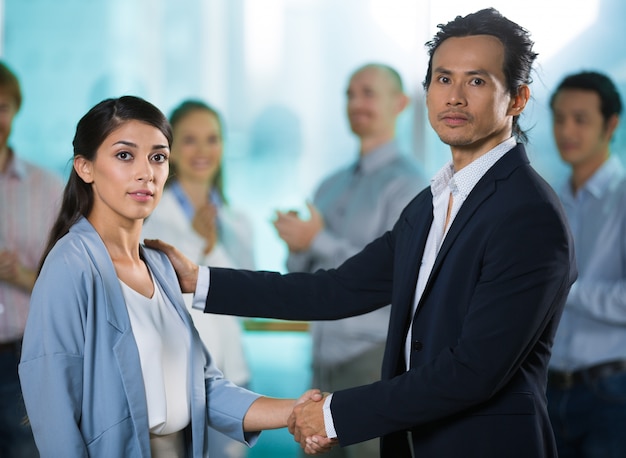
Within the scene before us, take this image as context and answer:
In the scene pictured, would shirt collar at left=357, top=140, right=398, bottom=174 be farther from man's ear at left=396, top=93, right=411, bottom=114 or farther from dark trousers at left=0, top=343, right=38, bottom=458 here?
dark trousers at left=0, top=343, right=38, bottom=458

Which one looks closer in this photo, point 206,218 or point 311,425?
point 311,425

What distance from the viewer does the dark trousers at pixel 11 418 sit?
3354mm

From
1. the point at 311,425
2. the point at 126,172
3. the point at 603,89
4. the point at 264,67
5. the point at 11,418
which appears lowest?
the point at 11,418

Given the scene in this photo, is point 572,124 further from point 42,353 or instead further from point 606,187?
point 42,353

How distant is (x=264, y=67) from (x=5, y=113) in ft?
3.89

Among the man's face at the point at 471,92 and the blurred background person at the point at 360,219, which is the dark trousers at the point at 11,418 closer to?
the blurred background person at the point at 360,219

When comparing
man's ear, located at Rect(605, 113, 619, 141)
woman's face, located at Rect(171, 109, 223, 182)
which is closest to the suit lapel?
man's ear, located at Rect(605, 113, 619, 141)

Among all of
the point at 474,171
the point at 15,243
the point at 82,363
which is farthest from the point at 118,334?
the point at 15,243

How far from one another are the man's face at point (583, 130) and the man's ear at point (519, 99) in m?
1.54

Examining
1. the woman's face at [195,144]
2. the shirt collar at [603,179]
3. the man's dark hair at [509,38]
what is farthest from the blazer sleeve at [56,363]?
the shirt collar at [603,179]

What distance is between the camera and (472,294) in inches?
73.7

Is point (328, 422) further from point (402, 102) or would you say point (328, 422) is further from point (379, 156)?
point (402, 102)

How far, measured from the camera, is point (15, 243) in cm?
356

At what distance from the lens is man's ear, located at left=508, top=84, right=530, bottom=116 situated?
2.01 m
